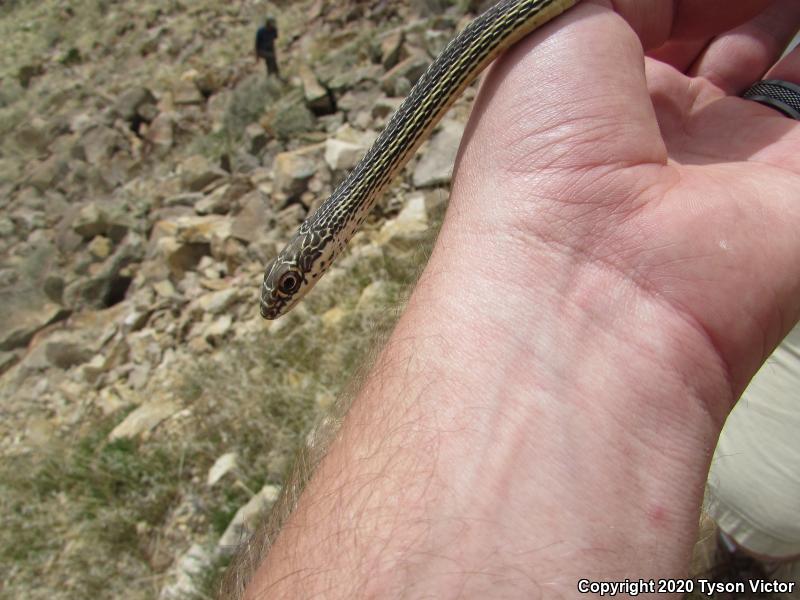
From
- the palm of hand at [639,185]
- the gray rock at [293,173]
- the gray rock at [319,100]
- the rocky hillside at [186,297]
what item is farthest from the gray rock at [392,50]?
the palm of hand at [639,185]

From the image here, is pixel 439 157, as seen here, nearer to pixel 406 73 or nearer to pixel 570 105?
pixel 406 73

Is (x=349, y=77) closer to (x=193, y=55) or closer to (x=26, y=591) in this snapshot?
(x=26, y=591)

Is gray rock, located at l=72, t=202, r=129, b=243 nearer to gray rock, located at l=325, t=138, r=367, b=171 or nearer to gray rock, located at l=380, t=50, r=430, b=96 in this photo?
gray rock, located at l=325, t=138, r=367, b=171

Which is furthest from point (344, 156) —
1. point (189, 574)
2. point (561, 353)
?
point (561, 353)

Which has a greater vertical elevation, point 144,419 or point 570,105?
point 570,105

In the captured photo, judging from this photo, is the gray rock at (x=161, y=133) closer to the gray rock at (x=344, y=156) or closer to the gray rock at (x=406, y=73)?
the gray rock at (x=406, y=73)

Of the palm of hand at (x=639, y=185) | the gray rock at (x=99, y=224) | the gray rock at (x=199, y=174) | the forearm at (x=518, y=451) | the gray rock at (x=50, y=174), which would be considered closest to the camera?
the forearm at (x=518, y=451)

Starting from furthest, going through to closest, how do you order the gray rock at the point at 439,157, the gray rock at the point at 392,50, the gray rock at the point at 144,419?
the gray rock at the point at 392,50, the gray rock at the point at 439,157, the gray rock at the point at 144,419
